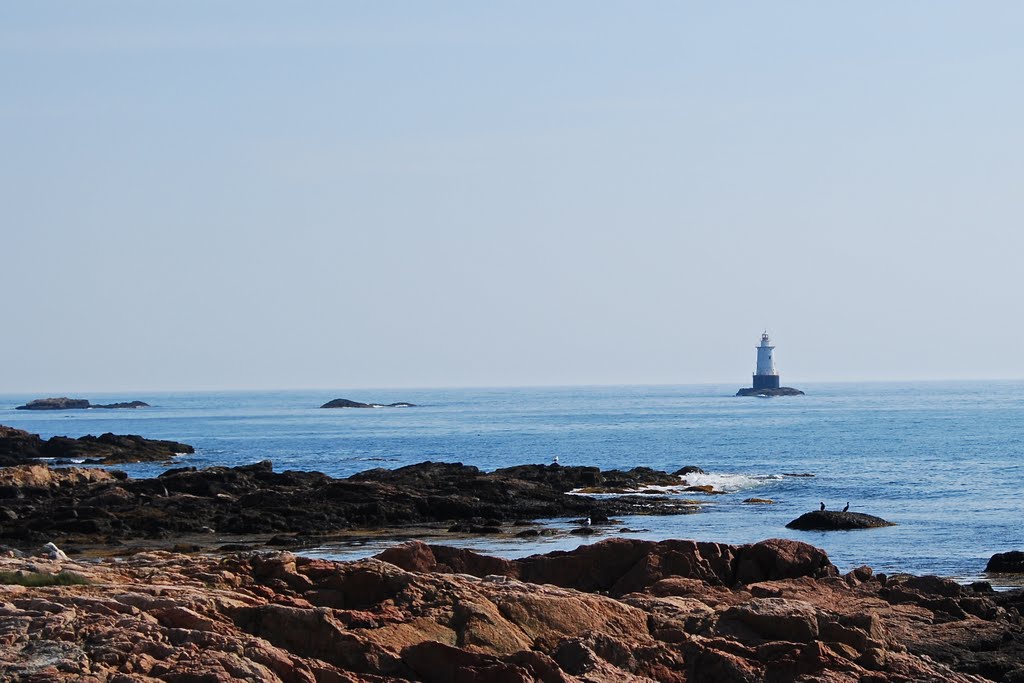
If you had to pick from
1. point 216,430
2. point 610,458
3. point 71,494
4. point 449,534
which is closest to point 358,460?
point 610,458

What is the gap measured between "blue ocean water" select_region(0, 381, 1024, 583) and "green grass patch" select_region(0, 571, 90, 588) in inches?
649

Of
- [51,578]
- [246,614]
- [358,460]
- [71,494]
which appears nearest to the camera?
[246,614]

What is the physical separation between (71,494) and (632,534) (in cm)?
2099

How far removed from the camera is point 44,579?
15.3m

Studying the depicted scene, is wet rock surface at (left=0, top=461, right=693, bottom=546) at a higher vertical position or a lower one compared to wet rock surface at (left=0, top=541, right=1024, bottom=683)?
lower

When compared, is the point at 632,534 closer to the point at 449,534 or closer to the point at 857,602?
the point at 449,534

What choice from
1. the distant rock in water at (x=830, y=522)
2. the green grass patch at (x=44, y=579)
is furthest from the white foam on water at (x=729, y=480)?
the green grass patch at (x=44, y=579)

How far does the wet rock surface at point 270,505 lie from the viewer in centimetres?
3803

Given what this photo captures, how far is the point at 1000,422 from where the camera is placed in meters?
124

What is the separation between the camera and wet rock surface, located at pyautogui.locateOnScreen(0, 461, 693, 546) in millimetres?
38031

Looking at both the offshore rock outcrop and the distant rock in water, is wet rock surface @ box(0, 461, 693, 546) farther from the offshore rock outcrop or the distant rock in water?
the offshore rock outcrop

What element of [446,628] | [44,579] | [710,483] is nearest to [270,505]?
[710,483]

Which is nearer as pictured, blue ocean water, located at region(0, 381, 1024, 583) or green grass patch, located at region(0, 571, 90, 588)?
green grass patch, located at region(0, 571, 90, 588)

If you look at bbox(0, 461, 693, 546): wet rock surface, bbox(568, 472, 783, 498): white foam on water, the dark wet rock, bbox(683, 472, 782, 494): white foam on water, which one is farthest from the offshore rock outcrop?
the dark wet rock
